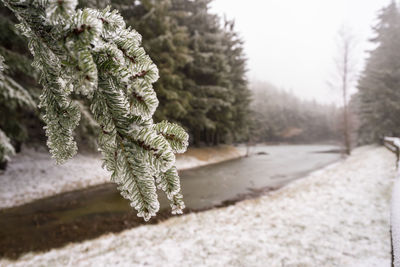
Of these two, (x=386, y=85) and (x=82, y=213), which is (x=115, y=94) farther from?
(x=386, y=85)

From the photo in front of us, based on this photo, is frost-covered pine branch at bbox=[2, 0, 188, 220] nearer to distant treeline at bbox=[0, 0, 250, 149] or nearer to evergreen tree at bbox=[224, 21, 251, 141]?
distant treeline at bbox=[0, 0, 250, 149]

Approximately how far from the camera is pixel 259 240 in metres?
4.05

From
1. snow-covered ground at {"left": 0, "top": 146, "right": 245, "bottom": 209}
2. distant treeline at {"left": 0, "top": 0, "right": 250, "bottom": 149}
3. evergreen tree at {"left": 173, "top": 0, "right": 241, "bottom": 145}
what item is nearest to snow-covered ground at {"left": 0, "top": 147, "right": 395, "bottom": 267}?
snow-covered ground at {"left": 0, "top": 146, "right": 245, "bottom": 209}

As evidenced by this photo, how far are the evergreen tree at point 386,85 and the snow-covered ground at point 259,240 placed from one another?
54.8 feet

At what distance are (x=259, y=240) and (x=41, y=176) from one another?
28.6ft

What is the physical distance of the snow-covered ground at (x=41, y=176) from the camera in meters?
7.14

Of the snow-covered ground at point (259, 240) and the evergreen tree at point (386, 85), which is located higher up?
the evergreen tree at point (386, 85)

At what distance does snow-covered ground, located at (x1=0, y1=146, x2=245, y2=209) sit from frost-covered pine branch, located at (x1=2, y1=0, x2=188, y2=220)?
7899 mm

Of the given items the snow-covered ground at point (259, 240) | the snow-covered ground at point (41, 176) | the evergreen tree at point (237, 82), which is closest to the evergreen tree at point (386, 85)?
the evergreen tree at point (237, 82)

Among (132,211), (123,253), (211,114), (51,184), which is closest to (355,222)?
(123,253)

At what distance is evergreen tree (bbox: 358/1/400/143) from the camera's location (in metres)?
18.2

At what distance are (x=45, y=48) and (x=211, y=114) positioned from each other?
62.8 ft

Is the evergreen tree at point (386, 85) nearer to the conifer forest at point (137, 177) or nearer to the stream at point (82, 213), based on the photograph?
the conifer forest at point (137, 177)

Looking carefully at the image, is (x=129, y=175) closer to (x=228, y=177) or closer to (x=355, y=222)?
(x=355, y=222)
